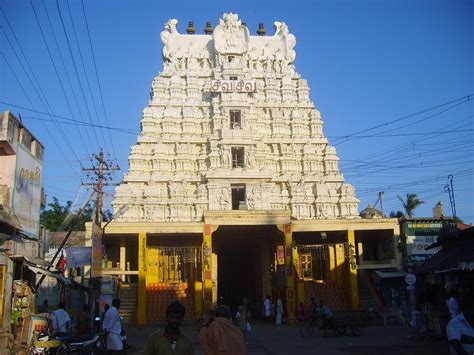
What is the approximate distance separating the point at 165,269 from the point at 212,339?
26.7 meters

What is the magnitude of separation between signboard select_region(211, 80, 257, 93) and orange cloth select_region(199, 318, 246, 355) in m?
30.6

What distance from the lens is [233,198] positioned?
1378 inches

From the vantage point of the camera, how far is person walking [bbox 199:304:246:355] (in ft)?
19.1

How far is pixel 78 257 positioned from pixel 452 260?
47.5 feet

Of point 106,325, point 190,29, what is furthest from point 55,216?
point 106,325

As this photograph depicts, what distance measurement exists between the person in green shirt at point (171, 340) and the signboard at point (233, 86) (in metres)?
31.2

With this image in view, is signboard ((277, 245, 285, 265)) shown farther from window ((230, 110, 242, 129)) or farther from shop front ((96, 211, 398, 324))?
window ((230, 110, 242, 129))

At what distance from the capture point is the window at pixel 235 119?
35.3m

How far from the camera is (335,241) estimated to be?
33688 millimetres

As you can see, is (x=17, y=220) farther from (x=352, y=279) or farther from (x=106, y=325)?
(x=352, y=279)

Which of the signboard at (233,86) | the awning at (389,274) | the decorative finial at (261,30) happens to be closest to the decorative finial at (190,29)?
the decorative finial at (261,30)

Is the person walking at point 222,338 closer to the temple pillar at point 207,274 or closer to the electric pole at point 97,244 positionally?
the electric pole at point 97,244

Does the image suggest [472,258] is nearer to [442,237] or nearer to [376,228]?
[442,237]

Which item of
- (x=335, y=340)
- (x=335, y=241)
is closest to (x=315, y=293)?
(x=335, y=241)
